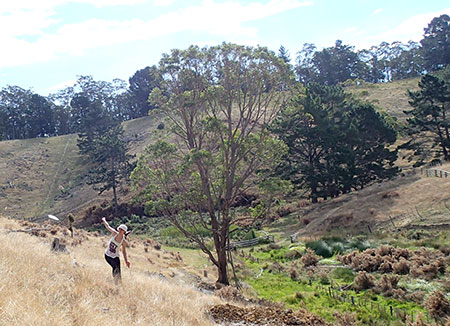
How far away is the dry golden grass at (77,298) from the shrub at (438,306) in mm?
6876

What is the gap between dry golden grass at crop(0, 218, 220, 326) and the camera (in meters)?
6.48

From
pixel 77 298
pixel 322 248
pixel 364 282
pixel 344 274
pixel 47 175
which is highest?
pixel 77 298

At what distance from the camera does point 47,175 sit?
245ft

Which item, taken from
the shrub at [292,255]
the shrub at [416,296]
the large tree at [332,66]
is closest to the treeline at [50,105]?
the large tree at [332,66]

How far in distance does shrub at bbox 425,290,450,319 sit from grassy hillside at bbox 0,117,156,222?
5238 cm

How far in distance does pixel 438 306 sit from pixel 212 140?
1420 cm

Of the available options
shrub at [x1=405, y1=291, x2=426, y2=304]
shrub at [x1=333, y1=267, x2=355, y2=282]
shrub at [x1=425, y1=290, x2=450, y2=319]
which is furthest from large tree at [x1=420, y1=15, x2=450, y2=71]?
shrub at [x1=425, y1=290, x2=450, y2=319]

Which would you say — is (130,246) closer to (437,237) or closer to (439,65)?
(437,237)

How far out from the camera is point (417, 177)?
37.8 m

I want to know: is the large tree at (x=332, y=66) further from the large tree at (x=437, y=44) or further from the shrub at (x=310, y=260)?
the shrub at (x=310, y=260)

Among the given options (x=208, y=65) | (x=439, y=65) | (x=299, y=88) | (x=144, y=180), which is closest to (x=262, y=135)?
(x=299, y=88)

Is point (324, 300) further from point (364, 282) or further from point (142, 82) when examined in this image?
point (142, 82)

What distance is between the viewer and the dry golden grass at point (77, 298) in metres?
6.48

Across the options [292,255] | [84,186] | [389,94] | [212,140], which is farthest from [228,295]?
[389,94]
